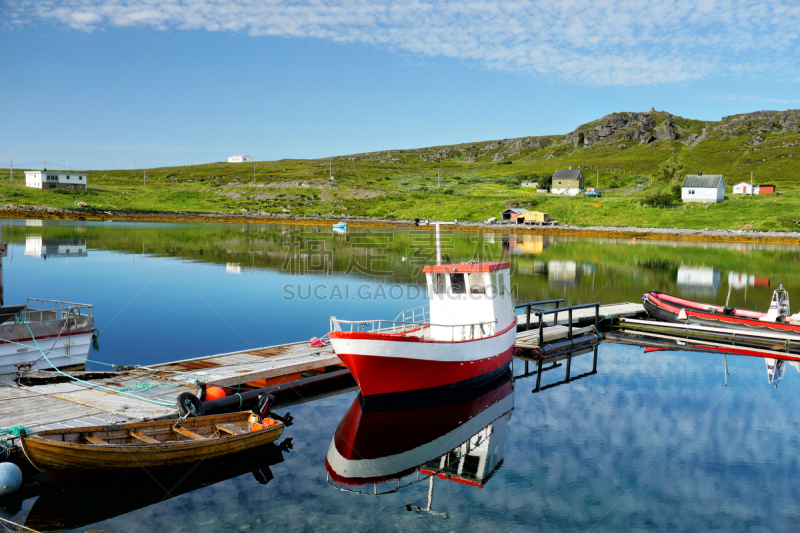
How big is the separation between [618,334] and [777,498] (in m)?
20.8

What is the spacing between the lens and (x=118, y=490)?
1358 cm

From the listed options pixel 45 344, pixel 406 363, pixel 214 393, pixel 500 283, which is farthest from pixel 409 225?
pixel 214 393

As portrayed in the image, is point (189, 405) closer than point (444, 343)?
Yes

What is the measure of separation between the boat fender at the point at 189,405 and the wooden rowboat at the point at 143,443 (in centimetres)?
73

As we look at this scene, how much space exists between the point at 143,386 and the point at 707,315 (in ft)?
98.7

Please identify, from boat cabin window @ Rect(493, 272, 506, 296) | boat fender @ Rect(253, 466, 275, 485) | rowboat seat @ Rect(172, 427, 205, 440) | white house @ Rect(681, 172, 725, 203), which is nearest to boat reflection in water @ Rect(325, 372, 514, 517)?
boat fender @ Rect(253, 466, 275, 485)

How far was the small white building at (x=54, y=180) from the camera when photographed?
154 m

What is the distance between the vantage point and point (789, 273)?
59469 millimetres

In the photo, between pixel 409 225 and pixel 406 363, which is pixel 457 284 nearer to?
pixel 406 363

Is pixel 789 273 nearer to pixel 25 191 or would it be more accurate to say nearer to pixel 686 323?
pixel 686 323

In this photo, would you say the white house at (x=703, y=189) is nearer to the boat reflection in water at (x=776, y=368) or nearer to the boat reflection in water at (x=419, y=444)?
the boat reflection in water at (x=776, y=368)

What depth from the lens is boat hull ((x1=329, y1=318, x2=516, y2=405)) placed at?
60.5ft

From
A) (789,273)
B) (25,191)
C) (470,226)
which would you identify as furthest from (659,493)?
(25,191)

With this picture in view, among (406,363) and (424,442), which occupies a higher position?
(406,363)
